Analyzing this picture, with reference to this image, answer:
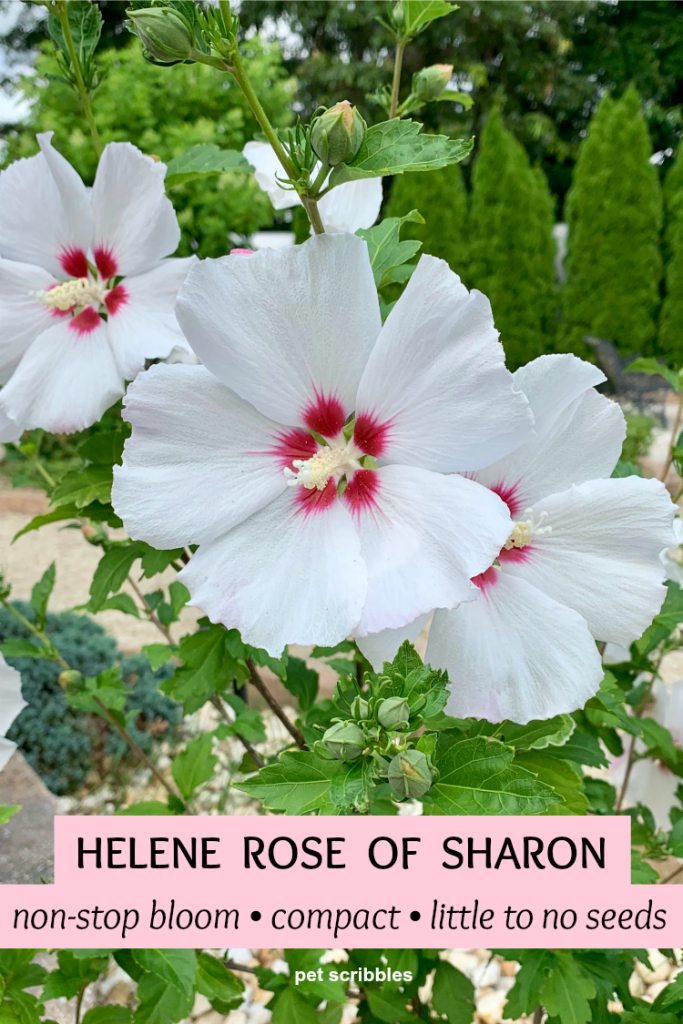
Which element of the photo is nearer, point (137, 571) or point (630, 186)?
point (137, 571)

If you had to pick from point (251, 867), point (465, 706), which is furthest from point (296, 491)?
point (251, 867)

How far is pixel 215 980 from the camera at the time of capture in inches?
44.6

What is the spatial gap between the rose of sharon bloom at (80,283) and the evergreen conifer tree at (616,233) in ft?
22.0

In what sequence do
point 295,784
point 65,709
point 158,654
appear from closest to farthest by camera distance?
1. point 295,784
2. point 158,654
3. point 65,709

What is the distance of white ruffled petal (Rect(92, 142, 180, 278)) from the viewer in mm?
884

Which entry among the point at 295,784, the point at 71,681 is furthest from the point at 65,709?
the point at 295,784

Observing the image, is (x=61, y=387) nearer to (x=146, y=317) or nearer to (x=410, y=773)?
(x=146, y=317)

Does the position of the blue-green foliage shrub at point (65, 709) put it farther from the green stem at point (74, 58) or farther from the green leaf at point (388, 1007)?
the green stem at point (74, 58)

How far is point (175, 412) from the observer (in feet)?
2.10

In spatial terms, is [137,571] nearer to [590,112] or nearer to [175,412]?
[175,412]

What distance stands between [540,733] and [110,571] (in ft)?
1.92

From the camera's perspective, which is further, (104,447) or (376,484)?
(104,447)

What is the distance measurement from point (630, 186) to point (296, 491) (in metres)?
7.47

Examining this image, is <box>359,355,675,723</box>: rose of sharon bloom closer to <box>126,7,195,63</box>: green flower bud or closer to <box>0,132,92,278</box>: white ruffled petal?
<box>126,7,195,63</box>: green flower bud
